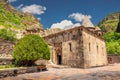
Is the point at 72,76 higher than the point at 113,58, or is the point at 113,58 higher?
the point at 113,58

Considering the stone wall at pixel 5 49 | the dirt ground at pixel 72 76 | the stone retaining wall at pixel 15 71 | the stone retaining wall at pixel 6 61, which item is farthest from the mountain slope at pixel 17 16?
the dirt ground at pixel 72 76

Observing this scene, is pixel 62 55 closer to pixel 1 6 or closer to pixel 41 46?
pixel 41 46

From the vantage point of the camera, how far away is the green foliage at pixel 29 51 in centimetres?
1817

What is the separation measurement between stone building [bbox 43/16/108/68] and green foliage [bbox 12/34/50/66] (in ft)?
24.3

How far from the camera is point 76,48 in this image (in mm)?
26062

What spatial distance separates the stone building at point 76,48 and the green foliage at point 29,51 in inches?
291

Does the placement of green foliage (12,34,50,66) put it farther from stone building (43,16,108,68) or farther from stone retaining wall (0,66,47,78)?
stone building (43,16,108,68)

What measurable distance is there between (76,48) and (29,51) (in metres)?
9.51

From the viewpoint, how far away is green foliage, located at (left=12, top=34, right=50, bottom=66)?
18172 millimetres

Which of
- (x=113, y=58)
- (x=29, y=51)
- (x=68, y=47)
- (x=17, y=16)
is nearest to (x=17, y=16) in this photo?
(x=17, y=16)

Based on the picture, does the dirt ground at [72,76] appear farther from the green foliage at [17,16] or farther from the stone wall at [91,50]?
the green foliage at [17,16]

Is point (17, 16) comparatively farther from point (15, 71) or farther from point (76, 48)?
point (15, 71)

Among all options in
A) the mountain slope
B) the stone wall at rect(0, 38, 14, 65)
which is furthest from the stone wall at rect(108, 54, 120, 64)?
the stone wall at rect(0, 38, 14, 65)

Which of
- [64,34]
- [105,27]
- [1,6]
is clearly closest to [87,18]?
[64,34]
